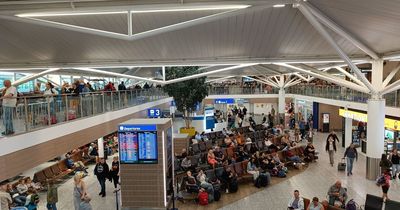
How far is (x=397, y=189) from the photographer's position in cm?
1253

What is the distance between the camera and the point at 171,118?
13414 millimetres

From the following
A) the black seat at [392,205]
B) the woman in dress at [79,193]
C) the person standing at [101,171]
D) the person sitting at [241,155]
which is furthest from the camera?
the person sitting at [241,155]

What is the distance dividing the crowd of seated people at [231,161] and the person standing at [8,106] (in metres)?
6.00

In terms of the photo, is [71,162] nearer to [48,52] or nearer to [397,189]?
[48,52]

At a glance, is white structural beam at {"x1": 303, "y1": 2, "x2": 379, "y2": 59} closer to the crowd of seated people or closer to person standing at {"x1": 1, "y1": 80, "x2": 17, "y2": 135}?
the crowd of seated people

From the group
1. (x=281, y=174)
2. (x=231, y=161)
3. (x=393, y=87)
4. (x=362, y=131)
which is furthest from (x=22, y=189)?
(x=362, y=131)

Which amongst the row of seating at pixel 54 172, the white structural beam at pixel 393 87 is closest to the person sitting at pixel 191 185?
the row of seating at pixel 54 172

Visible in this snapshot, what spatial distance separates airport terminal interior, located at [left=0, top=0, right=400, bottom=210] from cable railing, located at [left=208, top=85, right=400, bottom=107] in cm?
21

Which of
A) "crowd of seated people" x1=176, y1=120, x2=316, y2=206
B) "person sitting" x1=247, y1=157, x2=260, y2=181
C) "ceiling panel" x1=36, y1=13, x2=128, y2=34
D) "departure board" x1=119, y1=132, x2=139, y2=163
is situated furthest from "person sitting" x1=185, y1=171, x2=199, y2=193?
"ceiling panel" x1=36, y1=13, x2=128, y2=34

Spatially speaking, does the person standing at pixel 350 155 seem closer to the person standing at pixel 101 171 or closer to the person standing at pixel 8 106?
the person standing at pixel 101 171

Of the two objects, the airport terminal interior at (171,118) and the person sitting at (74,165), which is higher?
the airport terminal interior at (171,118)

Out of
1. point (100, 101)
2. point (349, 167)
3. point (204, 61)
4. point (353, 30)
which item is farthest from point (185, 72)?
point (353, 30)

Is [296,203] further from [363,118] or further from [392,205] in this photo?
[363,118]

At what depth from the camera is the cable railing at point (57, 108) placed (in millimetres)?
8602
